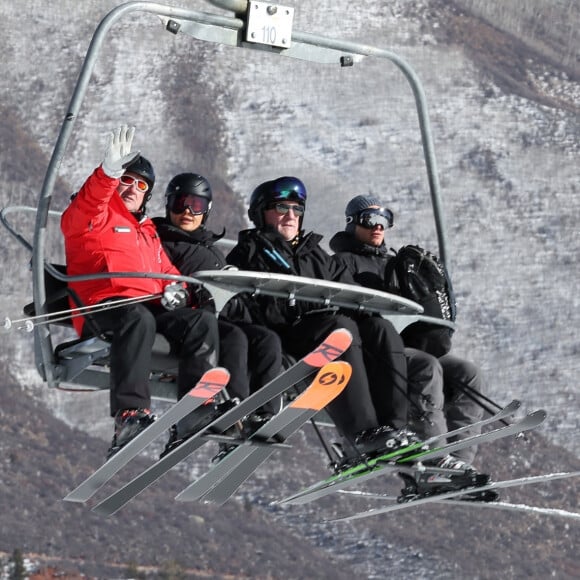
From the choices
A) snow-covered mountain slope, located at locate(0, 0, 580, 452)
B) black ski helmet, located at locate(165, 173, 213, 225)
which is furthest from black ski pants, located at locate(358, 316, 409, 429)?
snow-covered mountain slope, located at locate(0, 0, 580, 452)

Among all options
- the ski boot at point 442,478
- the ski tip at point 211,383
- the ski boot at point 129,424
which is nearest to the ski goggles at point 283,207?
the ski tip at point 211,383

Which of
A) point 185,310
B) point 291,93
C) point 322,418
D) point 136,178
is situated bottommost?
point 322,418

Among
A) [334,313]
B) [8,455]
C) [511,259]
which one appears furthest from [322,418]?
[511,259]

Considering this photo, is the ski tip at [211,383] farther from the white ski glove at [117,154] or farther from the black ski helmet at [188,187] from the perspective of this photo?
the black ski helmet at [188,187]

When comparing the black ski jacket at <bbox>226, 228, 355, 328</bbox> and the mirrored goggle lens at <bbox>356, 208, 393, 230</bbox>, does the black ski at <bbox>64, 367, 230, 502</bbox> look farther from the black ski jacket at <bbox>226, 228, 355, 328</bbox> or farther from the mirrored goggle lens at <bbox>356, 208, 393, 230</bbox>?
the mirrored goggle lens at <bbox>356, 208, 393, 230</bbox>

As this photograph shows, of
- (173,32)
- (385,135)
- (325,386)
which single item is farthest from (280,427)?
(385,135)

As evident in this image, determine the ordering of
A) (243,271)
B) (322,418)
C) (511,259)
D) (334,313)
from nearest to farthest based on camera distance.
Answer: (243,271) → (334,313) → (322,418) → (511,259)

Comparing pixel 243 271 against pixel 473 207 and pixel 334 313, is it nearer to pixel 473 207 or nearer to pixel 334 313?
pixel 334 313
